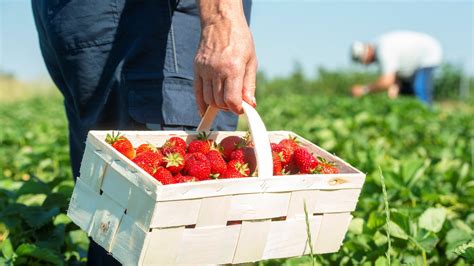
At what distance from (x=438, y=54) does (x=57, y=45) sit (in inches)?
398

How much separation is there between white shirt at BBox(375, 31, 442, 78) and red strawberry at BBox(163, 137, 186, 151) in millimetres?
9451

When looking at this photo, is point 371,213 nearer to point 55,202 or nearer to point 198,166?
point 198,166

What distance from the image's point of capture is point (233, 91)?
5.80 feet

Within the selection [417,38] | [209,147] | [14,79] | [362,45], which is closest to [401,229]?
[209,147]

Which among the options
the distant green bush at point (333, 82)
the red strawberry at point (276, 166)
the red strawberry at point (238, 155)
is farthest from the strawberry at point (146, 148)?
the distant green bush at point (333, 82)

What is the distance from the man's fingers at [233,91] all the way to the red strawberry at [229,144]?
0.22 m

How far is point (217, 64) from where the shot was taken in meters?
1.77

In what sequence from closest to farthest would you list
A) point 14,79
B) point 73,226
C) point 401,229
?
1. point 401,229
2. point 73,226
3. point 14,79

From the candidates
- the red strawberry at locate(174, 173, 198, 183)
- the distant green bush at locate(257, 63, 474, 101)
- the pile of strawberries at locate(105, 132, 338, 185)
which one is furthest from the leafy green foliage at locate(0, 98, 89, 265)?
the distant green bush at locate(257, 63, 474, 101)

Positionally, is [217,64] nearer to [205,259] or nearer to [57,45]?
[205,259]

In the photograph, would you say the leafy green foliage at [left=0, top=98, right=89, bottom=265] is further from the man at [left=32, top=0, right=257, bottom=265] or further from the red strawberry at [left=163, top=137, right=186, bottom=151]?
the red strawberry at [left=163, top=137, right=186, bottom=151]

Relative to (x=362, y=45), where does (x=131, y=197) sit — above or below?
above

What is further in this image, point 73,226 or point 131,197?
point 73,226

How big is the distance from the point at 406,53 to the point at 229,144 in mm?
9711
